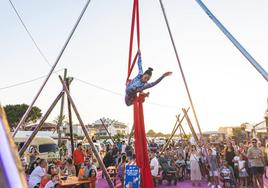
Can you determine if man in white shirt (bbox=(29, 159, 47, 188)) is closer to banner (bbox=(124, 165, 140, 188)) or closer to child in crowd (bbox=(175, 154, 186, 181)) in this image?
banner (bbox=(124, 165, 140, 188))

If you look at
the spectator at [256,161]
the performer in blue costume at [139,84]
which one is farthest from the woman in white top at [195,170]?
the performer in blue costume at [139,84]

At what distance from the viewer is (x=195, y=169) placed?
1045 cm

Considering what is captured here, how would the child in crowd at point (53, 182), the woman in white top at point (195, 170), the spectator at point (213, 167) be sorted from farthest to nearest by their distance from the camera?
the woman in white top at point (195, 170)
the spectator at point (213, 167)
the child in crowd at point (53, 182)

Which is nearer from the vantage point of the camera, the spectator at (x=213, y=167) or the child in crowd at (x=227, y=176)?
the spectator at (x=213, y=167)

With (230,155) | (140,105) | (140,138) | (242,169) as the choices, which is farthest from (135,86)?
(230,155)

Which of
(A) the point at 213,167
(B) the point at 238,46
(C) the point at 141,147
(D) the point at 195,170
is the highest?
(B) the point at 238,46

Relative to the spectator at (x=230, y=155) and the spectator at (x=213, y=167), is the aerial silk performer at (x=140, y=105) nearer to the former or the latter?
the spectator at (x=213, y=167)

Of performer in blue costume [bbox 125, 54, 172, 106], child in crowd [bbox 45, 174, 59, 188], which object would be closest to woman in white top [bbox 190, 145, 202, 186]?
child in crowd [bbox 45, 174, 59, 188]

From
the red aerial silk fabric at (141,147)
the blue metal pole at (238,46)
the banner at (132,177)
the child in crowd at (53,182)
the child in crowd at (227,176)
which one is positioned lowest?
the child in crowd at (227,176)

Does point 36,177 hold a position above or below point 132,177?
above

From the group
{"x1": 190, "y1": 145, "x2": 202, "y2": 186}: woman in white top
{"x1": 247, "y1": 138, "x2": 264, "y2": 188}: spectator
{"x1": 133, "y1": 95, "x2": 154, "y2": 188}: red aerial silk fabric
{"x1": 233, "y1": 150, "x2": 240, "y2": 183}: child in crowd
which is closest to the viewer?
{"x1": 133, "y1": 95, "x2": 154, "y2": 188}: red aerial silk fabric

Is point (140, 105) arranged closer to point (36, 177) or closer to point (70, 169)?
point (36, 177)

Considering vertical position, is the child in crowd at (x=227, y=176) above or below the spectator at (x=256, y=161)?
below

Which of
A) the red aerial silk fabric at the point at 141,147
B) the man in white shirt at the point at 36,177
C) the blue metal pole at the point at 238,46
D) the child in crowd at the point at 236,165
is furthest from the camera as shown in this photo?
the child in crowd at the point at 236,165
